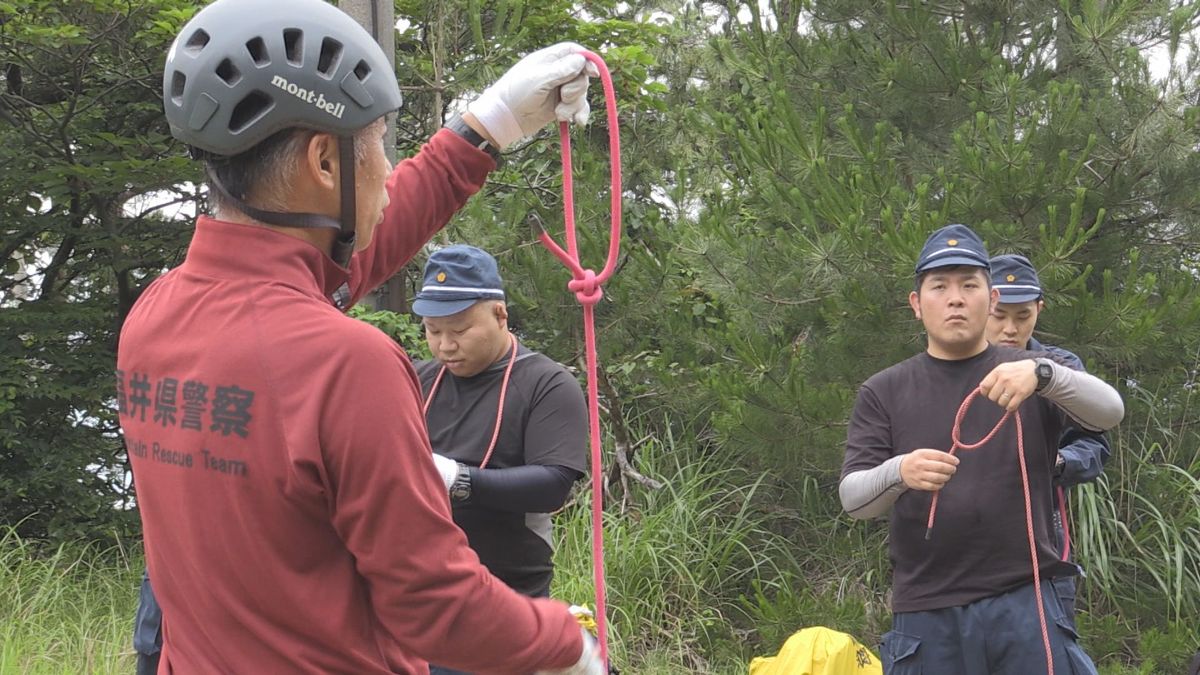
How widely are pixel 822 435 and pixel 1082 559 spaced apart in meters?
1.42

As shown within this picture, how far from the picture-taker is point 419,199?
8.79ft

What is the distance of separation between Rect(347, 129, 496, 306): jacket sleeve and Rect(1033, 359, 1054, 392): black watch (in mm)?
1577

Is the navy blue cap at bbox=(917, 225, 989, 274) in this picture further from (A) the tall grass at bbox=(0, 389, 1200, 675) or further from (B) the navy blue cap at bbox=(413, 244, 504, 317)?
(A) the tall grass at bbox=(0, 389, 1200, 675)

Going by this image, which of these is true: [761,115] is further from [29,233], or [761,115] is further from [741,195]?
[29,233]

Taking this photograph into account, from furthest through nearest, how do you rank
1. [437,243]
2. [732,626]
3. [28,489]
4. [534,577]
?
[28,489]
[437,243]
[732,626]
[534,577]

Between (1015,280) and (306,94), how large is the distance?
3.24 m

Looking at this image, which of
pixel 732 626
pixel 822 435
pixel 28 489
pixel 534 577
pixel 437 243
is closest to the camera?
pixel 534 577

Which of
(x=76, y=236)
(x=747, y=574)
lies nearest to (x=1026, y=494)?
(x=747, y=574)

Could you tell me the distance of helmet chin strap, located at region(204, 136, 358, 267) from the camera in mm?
1834

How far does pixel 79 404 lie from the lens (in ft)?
25.8

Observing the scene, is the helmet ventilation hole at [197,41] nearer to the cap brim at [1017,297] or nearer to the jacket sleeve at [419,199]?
the jacket sleeve at [419,199]

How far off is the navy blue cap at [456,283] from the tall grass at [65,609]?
2.88 m

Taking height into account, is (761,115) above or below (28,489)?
above

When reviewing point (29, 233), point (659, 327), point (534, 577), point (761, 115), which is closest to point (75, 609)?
point (29, 233)
